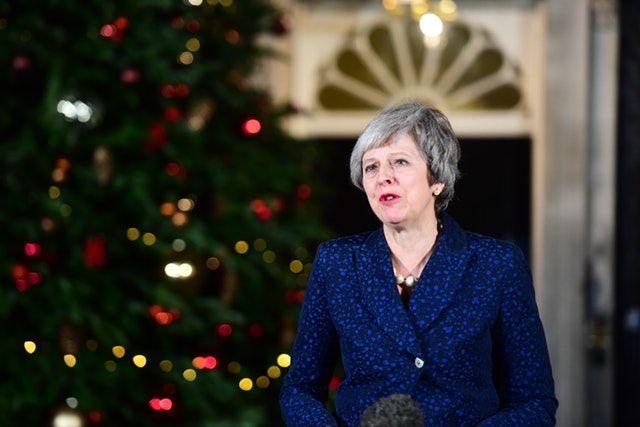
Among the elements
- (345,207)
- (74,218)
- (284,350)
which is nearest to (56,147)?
(74,218)

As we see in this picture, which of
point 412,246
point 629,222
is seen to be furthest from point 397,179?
point 629,222

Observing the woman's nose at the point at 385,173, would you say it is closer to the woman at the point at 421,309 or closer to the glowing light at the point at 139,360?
the woman at the point at 421,309

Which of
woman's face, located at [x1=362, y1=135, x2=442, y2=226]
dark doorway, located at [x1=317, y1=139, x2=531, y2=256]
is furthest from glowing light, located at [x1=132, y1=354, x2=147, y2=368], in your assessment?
woman's face, located at [x1=362, y1=135, x2=442, y2=226]

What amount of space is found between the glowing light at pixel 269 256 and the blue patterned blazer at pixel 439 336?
2.77 meters

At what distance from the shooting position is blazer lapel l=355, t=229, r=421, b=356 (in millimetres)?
1747

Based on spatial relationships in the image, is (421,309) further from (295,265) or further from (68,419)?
(295,265)

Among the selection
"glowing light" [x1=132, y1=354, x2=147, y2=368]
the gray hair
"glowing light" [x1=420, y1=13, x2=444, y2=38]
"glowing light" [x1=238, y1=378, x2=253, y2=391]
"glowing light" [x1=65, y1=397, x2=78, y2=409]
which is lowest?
"glowing light" [x1=238, y1=378, x2=253, y2=391]

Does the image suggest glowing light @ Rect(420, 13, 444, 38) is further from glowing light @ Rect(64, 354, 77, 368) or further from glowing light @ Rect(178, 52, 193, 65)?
glowing light @ Rect(64, 354, 77, 368)

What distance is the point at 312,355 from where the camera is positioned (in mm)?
1847

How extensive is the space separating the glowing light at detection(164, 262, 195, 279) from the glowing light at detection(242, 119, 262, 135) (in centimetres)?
65

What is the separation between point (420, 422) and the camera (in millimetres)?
1522

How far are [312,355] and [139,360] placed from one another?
2.63 metres

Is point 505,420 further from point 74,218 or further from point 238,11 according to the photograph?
point 238,11

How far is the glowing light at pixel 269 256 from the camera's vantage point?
4.61m
